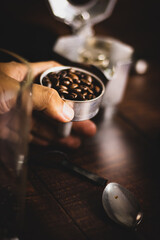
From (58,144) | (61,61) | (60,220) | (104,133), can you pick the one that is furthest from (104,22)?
(60,220)

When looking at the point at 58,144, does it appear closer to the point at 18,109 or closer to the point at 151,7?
the point at 18,109

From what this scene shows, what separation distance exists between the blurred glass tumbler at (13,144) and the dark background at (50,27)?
0.58 m

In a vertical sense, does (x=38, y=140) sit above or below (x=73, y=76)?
below

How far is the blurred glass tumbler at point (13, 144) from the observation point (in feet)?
1.01

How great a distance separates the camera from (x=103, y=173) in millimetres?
598

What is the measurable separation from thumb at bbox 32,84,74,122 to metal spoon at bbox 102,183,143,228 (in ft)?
0.63

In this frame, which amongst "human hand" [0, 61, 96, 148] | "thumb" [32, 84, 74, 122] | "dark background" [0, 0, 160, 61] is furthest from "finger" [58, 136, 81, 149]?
"dark background" [0, 0, 160, 61]

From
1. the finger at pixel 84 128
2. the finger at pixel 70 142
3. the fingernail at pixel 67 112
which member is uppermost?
the fingernail at pixel 67 112

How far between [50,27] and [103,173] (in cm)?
100

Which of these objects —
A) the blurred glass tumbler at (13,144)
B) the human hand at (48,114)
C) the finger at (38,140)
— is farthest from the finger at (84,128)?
the blurred glass tumbler at (13,144)

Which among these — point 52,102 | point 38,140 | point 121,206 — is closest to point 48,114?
point 52,102

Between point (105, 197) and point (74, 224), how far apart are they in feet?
0.30

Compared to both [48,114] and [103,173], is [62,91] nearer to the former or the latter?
[48,114]

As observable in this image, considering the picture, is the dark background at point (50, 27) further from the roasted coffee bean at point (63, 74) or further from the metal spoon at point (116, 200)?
the metal spoon at point (116, 200)
